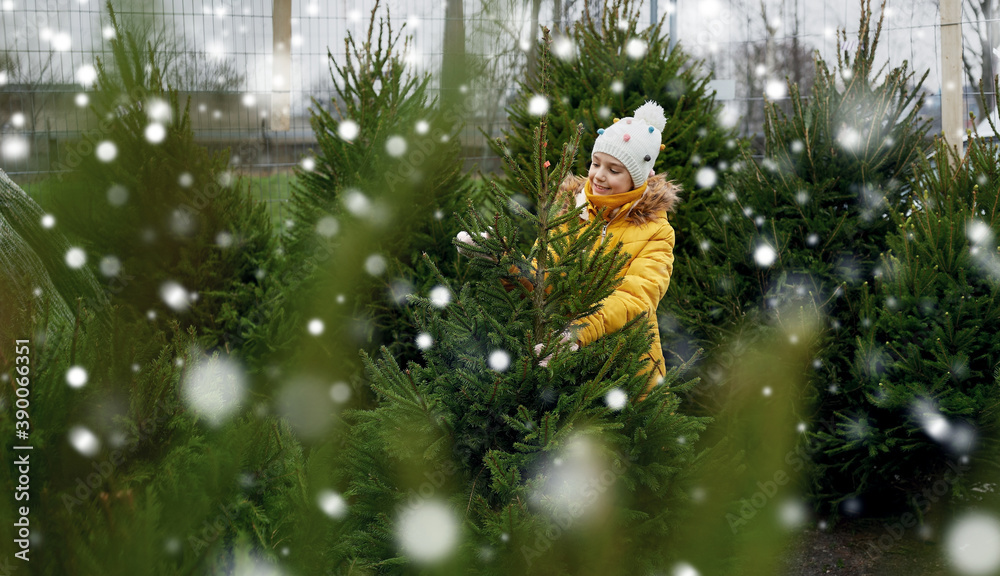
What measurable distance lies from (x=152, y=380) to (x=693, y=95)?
186 inches

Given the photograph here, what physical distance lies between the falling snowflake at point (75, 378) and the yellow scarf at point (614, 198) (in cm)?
258

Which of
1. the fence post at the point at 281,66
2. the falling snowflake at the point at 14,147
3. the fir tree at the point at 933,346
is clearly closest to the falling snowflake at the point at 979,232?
the fir tree at the point at 933,346

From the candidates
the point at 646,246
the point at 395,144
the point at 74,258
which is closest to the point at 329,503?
the point at 74,258

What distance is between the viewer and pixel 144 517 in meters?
0.48

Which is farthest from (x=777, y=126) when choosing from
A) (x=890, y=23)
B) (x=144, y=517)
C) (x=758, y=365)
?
(x=890, y=23)

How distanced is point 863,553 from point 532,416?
9.62 ft

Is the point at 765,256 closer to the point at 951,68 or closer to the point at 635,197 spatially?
the point at 635,197

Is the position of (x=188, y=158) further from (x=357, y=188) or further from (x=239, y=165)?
(x=239, y=165)

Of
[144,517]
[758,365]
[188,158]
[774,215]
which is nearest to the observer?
[144,517]

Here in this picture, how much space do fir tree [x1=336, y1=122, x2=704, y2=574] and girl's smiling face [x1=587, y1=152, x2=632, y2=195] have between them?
101cm

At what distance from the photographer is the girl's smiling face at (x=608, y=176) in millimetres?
3035

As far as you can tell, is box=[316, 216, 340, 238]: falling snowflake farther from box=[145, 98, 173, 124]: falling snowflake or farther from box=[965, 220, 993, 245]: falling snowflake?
box=[965, 220, 993, 245]: falling snowflake

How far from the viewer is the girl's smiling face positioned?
3035 millimetres

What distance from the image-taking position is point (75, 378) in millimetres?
544
